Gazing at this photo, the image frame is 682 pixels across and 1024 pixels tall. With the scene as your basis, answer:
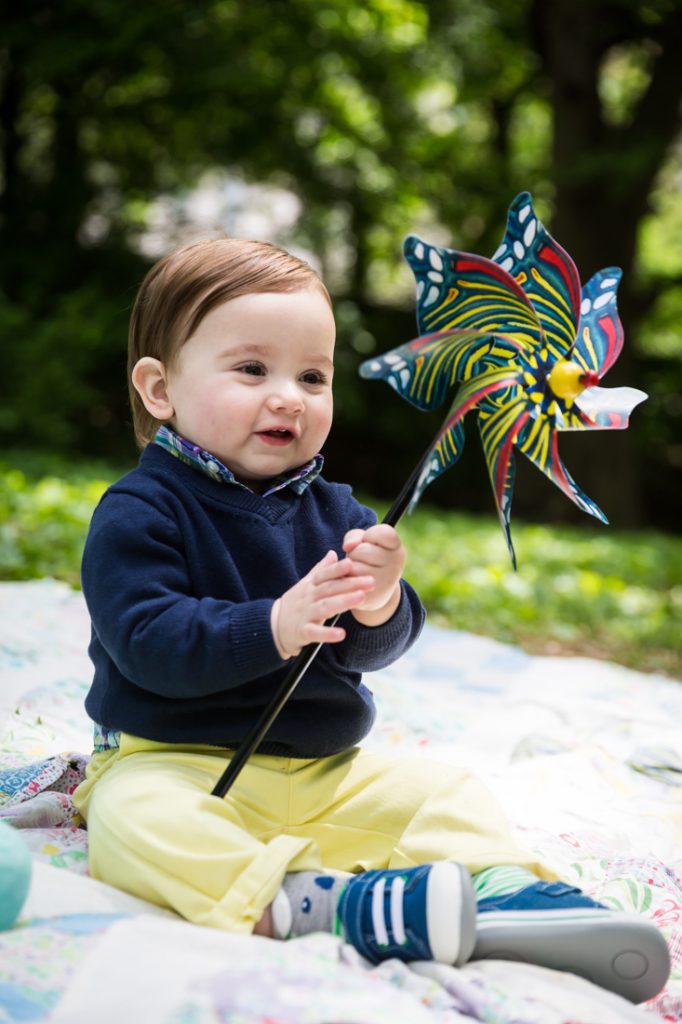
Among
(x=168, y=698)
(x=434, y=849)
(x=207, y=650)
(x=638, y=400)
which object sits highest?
(x=638, y=400)

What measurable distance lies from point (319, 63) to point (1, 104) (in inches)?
121

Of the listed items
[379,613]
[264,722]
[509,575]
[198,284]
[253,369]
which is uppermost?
[198,284]

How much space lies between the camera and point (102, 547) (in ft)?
5.62

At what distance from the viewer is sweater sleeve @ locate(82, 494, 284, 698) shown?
1.60 meters

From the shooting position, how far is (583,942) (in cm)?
150

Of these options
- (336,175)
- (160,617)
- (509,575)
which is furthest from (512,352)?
(336,175)

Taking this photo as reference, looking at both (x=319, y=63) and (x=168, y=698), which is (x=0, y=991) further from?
(x=319, y=63)

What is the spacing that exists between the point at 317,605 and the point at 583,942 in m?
0.57

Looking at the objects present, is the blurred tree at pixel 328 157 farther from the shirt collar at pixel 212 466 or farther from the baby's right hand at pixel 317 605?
the baby's right hand at pixel 317 605

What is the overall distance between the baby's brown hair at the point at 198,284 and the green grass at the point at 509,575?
7.92 feet

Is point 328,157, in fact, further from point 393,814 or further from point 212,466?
point 393,814

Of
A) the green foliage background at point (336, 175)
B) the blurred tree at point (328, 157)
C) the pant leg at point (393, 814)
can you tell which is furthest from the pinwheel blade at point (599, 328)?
the blurred tree at point (328, 157)

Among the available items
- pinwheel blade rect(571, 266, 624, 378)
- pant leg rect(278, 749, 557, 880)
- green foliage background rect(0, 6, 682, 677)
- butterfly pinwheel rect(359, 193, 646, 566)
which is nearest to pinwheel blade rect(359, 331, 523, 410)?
butterfly pinwheel rect(359, 193, 646, 566)

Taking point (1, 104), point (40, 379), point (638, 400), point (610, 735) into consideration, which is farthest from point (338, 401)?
point (638, 400)
